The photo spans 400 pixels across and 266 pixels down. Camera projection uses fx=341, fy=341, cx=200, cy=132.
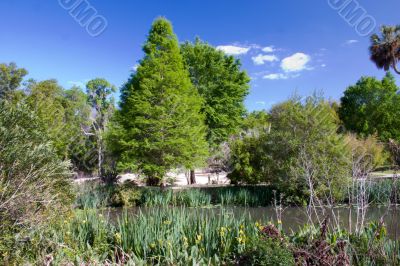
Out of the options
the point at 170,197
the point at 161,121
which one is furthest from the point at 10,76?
the point at 170,197

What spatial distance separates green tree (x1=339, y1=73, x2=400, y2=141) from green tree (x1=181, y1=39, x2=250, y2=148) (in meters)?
15.3

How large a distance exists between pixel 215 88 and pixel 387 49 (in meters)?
15.0

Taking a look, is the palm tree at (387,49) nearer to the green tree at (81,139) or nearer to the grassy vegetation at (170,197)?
the grassy vegetation at (170,197)

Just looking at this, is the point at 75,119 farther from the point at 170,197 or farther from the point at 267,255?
the point at 267,255

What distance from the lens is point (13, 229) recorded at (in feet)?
14.3

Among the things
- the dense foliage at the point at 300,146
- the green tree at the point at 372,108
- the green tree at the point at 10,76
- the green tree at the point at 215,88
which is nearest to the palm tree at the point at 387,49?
the green tree at the point at 372,108

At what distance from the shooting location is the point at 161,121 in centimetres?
1431

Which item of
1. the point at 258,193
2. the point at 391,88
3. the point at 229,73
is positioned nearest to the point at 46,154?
the point at 258,193

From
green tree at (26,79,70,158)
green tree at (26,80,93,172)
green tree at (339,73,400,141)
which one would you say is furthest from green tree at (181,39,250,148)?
green tree at (339,73,400,141)

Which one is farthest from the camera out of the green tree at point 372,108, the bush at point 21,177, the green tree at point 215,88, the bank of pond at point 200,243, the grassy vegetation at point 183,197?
the green tree at point 372,108

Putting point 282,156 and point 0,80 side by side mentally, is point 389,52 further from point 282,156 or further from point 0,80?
point 0,80

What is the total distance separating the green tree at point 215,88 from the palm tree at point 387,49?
472 inches

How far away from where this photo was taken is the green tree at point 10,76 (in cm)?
3422

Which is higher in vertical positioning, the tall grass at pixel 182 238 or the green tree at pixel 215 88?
the green tree at pixel 215 88
